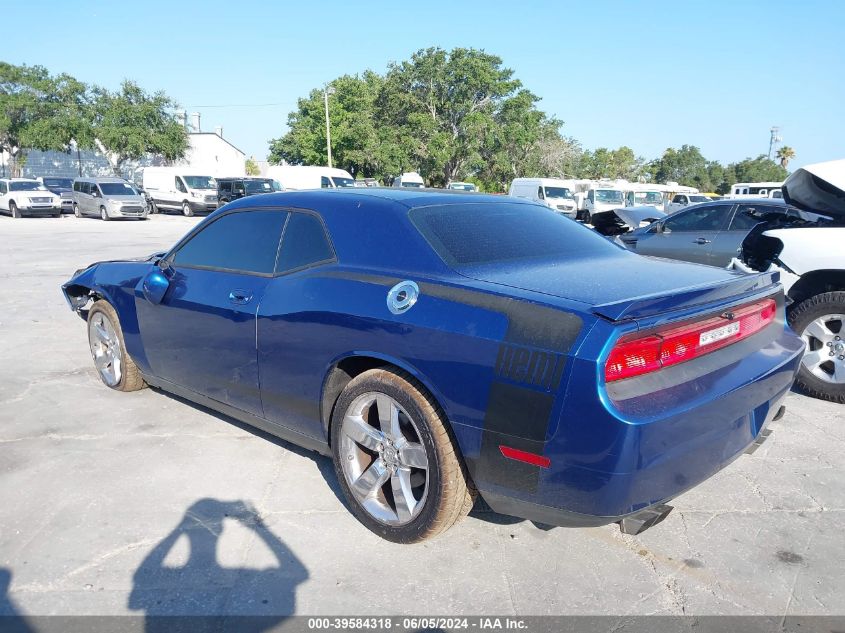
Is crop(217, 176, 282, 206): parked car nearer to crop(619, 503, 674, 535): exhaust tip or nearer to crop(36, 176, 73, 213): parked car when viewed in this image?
crop(36, 176, 73, 213): parked car

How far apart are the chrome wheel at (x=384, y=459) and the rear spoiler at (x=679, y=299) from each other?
0.96 metres

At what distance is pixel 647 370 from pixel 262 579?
1.78m

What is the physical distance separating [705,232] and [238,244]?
663 cm

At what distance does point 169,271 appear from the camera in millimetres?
4180

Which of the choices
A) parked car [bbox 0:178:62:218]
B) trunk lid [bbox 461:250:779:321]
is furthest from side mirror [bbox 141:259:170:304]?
parked car [bbox 0:178:62:218]

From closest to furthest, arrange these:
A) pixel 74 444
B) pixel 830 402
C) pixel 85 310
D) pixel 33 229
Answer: pixel 74 444
pixel 830 402
pixel 85 310
pixel 33 229

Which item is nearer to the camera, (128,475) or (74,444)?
(128,475)

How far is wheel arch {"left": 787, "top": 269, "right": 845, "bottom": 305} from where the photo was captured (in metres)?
4.86

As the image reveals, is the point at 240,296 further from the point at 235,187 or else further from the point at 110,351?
the point at 235,187

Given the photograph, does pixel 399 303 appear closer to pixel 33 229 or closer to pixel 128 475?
pixel 128 475

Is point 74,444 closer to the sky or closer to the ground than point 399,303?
closer to the ground

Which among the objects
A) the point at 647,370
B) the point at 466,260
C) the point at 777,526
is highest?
the point at 466,260

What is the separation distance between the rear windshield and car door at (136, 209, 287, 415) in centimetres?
96

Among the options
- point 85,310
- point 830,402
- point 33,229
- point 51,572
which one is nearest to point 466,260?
point 51,572
